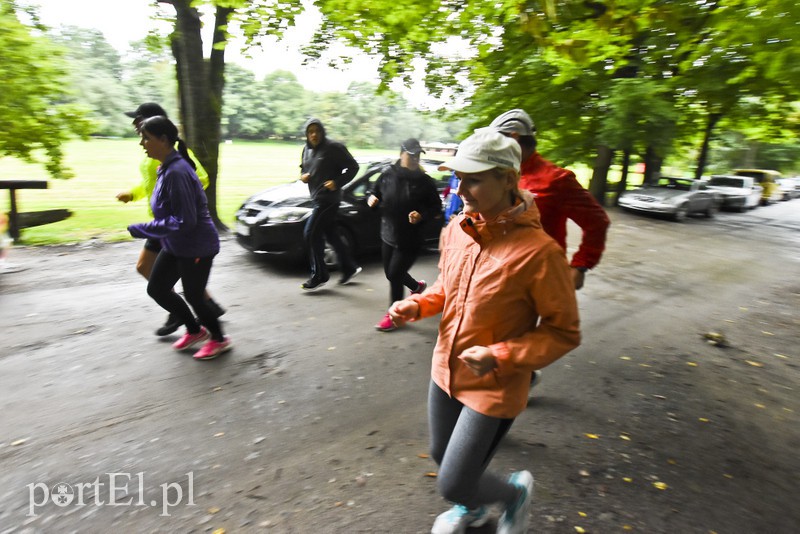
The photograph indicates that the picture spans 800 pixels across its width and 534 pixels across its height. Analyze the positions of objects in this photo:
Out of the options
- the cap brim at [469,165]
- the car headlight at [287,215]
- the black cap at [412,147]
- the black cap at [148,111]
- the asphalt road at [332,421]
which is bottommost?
the asphalt road at [332,421]

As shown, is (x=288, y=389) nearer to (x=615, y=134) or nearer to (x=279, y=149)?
(x=615, y=134)

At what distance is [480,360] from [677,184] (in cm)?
2127

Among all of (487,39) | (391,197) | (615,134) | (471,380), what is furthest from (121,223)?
(615,134)

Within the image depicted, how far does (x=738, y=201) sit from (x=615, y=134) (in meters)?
15.5

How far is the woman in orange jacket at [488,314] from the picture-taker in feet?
6.00

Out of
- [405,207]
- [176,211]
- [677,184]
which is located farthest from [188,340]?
[677,184]

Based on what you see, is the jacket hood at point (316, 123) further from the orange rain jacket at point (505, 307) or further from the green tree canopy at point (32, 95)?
the green tree canopy at point (32, 95)

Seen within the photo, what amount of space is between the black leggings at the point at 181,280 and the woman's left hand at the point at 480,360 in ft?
9.72

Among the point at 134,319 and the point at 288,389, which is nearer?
the point at 288,389

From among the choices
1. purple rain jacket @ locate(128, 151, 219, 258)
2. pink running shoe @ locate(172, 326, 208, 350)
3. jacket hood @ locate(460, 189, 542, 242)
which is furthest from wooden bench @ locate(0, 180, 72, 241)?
jacket hood @ locate(460, 189, 542, 242)

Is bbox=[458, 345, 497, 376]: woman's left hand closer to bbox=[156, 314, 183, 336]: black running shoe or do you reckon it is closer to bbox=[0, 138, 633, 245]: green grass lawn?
bbox=[156, 314, 183, 336]: black running shoe

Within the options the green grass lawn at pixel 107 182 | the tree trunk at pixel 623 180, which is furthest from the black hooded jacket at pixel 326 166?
the tree trunk at pixel 623 180

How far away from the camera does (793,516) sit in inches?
110

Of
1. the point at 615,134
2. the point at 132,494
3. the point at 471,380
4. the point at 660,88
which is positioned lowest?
the point at 132,494
